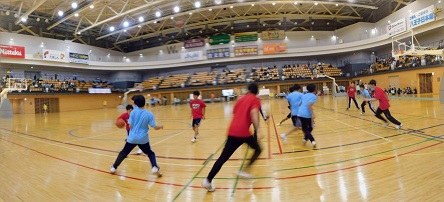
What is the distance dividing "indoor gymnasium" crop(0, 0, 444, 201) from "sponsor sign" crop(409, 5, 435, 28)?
3.9 inches

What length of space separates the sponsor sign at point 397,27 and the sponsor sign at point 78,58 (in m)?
39.6

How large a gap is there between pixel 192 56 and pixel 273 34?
524 inches

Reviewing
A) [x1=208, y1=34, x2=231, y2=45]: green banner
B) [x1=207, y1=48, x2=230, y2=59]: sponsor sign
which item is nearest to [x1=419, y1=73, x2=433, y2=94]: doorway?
[x1=207, y1=48, x2=230, y2=59]: sponsor sign

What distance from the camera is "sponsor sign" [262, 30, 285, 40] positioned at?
3641cm

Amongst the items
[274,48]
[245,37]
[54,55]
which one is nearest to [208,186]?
[274,48]

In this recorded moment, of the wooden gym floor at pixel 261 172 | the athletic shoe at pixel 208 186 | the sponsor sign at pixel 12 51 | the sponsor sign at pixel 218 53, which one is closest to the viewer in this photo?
the wooden gym floor at pixel 261 172

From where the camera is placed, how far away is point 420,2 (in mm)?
25875

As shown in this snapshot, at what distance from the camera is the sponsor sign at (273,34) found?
119 feet

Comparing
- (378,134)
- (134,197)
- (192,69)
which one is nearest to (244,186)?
(134,197)

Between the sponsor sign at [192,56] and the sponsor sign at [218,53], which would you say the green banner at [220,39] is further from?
the sponsor sign at [192,56]

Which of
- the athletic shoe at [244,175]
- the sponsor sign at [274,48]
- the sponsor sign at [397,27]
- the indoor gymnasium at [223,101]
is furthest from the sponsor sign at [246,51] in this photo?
the athletic shoe at [244,175]

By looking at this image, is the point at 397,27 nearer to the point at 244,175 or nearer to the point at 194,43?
the point at 194,43

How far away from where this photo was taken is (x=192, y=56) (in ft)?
122

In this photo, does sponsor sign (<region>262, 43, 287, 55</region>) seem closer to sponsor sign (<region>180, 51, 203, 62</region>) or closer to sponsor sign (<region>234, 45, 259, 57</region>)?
sponsor sign (<region>234, 45, 259, 57</region>)
